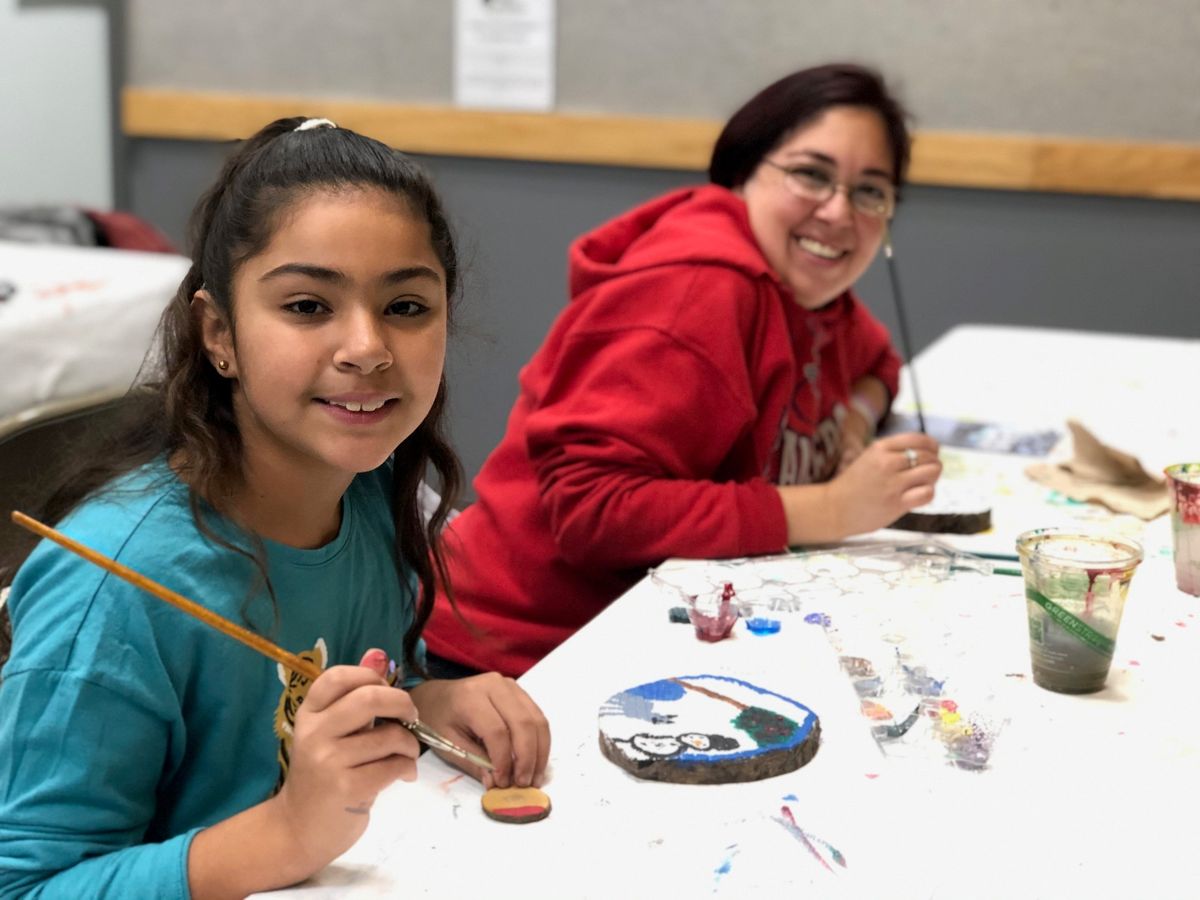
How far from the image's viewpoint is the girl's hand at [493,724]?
3.16ft

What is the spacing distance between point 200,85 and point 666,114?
1.32m

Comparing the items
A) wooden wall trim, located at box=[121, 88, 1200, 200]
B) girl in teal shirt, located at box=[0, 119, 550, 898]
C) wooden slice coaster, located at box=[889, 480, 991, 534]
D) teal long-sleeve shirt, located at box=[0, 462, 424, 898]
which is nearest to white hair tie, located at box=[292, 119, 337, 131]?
girl in teal shirt, located at box=[0, 119, 550, 898]

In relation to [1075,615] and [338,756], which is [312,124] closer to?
[338,756]

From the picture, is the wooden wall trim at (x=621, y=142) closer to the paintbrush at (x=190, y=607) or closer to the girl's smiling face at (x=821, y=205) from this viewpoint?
the girl's smiling face at (x=821, y=205)

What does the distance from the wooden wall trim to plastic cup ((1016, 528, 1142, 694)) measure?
2213 millimetres

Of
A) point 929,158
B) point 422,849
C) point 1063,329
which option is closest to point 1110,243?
point 1063,329

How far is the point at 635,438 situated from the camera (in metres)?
1.50

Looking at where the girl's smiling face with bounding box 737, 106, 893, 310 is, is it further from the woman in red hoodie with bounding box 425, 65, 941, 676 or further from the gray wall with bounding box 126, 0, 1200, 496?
the gray wall with bounding box 126, 0, 1200, 496

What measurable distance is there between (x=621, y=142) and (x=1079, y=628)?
257cm

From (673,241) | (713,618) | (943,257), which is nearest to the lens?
(713,618)

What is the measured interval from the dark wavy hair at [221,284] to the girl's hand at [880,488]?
20.7 inches

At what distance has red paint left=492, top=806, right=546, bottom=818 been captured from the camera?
36.0 inches

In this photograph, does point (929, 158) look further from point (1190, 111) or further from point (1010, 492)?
point (1010, 492)

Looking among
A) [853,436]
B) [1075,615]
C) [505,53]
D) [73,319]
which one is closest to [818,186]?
[853,436]
